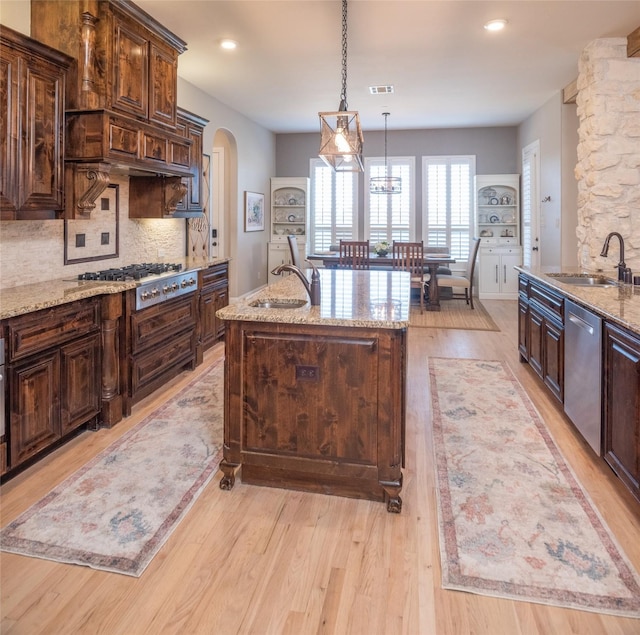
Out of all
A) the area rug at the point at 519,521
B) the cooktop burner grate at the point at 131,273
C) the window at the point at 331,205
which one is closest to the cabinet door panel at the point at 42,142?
A: the cooktop burner grate at the point at 131,273

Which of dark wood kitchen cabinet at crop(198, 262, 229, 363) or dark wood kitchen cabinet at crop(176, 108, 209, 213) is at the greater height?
dark wood kitchen cabinet at crop(176, 108, 209, 213)

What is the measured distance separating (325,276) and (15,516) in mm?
2610

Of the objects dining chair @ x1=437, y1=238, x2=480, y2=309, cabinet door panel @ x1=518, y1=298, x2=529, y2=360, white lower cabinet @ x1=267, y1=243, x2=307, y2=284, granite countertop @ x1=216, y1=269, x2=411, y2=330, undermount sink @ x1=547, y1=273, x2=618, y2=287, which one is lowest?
cabinet door panel @ x1=518, y1=298, x2=529, y2=360

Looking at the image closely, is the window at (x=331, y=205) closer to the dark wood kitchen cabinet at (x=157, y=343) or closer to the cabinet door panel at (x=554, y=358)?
the dark wood kitchen cabinet at (x=157, y=343)

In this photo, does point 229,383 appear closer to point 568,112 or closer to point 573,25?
point 573,25

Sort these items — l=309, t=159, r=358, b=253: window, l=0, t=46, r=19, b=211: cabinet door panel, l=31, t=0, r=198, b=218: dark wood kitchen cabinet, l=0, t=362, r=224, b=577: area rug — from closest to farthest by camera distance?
1. l=0, t=362, r=224, b=577: area rug
2. l=0, t=46, r=19, b=211: cabinet door panel
3. l=31, t=0, r=198, b=218: dark wood kitchen cabinet
4. l=309, t=159, r=358, b=253: window

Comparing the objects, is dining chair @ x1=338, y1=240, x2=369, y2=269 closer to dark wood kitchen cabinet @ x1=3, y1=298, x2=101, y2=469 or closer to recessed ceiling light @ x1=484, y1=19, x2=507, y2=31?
recessed ceiling light @ x1=484, y1=19, x2=507, y2=31

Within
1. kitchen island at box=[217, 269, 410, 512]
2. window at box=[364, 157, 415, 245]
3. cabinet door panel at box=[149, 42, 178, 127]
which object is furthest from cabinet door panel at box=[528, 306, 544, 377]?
window at box=[364, 157, 415, 245]

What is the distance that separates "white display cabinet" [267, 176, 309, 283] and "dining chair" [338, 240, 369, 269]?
1886mm

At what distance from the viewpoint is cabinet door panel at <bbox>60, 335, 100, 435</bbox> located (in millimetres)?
2758

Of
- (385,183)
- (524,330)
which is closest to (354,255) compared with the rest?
(385,183)

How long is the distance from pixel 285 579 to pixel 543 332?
2708 millimetres

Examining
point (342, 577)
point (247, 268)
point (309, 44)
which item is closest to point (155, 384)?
point (342, 577)

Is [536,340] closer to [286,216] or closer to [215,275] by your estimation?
[215,275]
